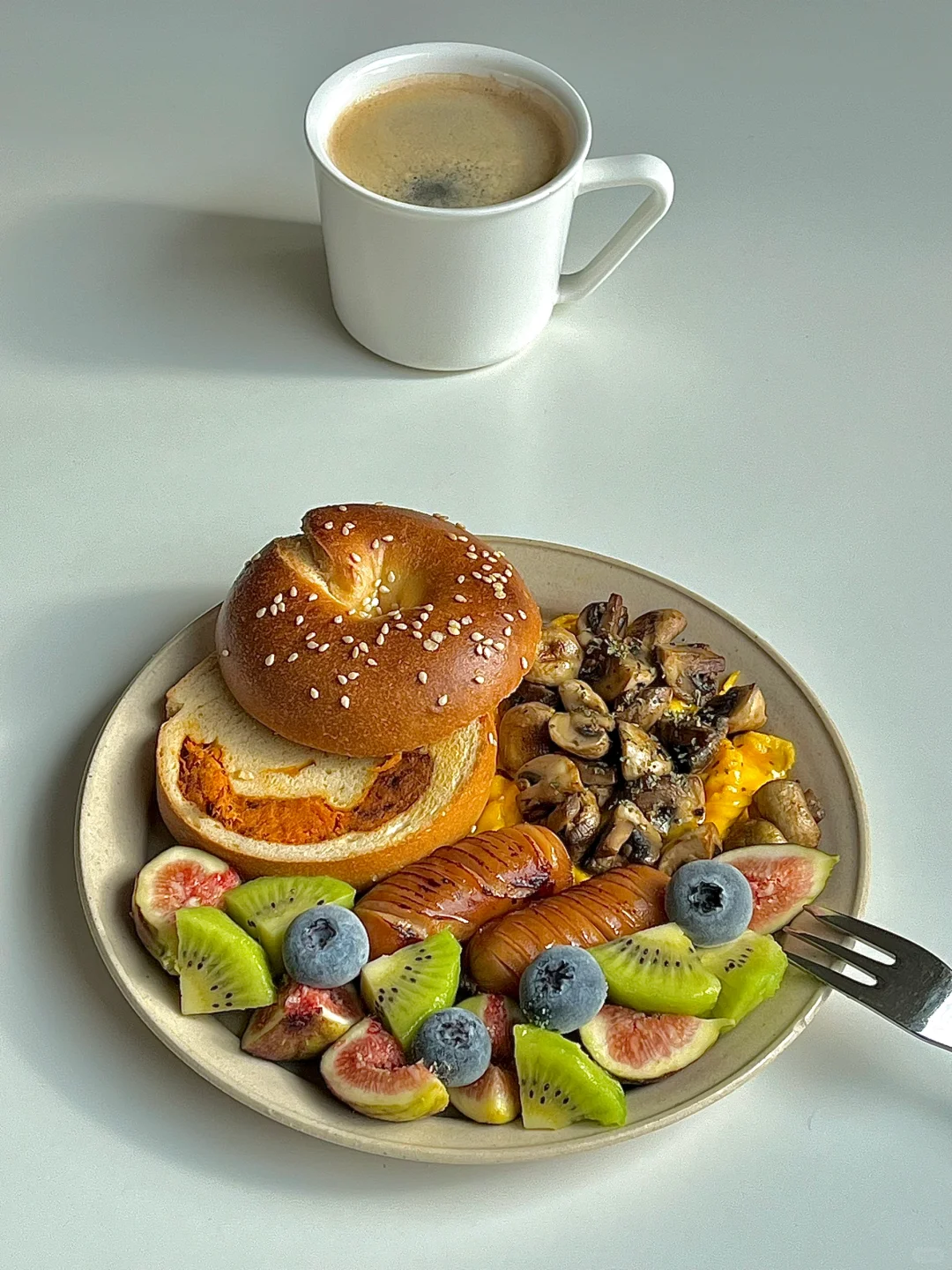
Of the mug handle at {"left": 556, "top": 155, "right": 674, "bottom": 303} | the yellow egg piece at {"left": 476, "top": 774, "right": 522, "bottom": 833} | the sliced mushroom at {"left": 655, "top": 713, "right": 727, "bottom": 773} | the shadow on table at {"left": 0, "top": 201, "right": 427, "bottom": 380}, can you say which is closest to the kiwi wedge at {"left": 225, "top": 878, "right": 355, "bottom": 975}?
the yellow egg piece at {"left": 476, "top": 774, "right": 522, "bottom": 833}

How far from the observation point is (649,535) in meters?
2.97

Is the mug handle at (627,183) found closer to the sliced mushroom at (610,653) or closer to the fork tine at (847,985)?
the sliced mushroom at (610,653)

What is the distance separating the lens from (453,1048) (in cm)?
191

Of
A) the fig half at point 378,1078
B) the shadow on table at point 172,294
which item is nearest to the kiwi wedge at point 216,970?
the fig half at point 378,1078

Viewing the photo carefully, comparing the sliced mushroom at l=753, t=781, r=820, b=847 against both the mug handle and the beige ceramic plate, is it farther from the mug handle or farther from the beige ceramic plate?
the mug handle

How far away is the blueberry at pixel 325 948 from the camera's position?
1983mm

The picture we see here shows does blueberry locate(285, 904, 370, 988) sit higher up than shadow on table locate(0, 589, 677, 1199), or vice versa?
blueberry locate(285, 904, 370, 988)

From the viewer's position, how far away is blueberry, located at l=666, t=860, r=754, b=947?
2076 mm

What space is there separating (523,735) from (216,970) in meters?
0.67

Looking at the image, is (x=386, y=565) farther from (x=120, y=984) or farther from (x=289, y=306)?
(x=289, y=306)

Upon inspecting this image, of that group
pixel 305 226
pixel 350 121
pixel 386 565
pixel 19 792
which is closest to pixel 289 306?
pixel 305 226

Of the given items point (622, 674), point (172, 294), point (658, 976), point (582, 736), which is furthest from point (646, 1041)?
point (172, 294)

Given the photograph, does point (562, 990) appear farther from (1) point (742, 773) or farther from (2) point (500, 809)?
(1) point (742, 773)

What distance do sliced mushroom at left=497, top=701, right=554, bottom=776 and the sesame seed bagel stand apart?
8 centimetres
